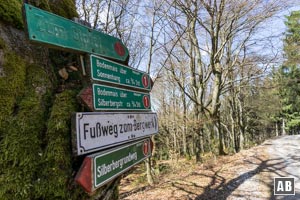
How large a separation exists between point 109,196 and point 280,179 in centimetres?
595

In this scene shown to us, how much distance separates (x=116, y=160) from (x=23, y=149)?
0.59 metres

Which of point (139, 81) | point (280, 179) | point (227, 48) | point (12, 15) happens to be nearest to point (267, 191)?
point (280, 179)

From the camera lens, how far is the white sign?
4.24 ft

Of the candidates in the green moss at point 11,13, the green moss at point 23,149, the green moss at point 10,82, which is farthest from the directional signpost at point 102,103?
the green moss at point 11,13

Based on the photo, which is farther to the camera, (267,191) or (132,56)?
(132,56)

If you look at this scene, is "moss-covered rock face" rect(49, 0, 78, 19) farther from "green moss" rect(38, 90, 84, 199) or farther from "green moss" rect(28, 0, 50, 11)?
"green moss" rect(38, 90, 84, 199)

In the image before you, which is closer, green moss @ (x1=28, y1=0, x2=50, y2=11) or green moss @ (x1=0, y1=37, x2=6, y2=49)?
green moss @ (x1=0, y1=37, x2=6, y2=49)

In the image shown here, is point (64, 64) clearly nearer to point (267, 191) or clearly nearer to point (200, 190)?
point (200, 190)

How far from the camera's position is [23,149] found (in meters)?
1.28

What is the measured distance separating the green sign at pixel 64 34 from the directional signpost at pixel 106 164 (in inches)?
28.1

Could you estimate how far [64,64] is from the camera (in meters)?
1.76

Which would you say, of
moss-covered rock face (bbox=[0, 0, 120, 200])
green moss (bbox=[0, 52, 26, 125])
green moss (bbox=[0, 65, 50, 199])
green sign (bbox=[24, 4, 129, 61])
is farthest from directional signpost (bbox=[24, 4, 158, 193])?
green moss (bbox=[0, 52, 26, 125])

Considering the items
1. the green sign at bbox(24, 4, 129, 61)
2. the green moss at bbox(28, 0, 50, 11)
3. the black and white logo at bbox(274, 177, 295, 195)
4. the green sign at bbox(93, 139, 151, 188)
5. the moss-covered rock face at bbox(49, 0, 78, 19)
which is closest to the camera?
the green sign at bbox(24, 4, 129, 61)

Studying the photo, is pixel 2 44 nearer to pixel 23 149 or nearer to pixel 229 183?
pixel 23 149
